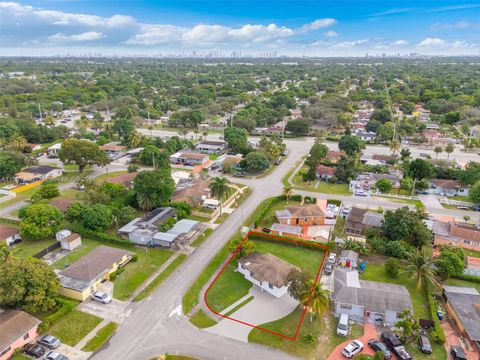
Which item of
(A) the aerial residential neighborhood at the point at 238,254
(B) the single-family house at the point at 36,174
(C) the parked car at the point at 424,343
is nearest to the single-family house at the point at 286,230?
(A) the aerial residential neighborhood at the point at 238,254

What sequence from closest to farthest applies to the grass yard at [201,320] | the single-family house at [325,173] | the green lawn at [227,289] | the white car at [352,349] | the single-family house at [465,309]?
the white car at [352,349] < the single-family house at [465,309] < the grass yard at [201,320] < the green lawn at [227,289] < the single-family house at [325,173]

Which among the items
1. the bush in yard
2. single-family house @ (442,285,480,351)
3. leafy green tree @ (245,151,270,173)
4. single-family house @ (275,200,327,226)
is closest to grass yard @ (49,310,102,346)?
single-family house @ (275,200,327,226)

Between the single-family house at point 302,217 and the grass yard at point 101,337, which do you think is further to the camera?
the single-family house at point 302,217

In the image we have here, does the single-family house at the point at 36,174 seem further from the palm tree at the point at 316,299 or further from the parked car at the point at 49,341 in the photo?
the palm tree at the point at 316,299

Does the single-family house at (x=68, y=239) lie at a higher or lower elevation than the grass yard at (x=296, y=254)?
higher

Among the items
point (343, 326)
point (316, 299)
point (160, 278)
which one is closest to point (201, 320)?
point (160, 278)

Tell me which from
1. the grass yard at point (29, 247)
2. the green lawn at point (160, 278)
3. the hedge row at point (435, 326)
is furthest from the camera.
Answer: the grass yard at point (29, 247)

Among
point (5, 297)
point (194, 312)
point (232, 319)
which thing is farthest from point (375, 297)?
point (5, 297)

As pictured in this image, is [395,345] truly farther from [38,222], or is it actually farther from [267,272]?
[38,222]
